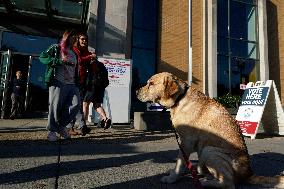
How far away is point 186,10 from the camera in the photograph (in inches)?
562

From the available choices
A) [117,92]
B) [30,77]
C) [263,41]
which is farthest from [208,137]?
[263,41]

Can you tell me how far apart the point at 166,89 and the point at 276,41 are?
50.5 feet

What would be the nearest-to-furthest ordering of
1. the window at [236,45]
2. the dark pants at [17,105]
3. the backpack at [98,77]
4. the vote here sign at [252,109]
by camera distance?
1. the backpack at [98,77]
2. the vote here sign at [252,109]
3. the dark pants at [17,105]
4. the window at [236,45]

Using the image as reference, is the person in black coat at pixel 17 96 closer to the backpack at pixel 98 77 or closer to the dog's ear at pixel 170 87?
the backpack at pixel 98 77

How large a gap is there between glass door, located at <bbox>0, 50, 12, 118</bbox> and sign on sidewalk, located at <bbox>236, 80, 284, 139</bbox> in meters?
8.12

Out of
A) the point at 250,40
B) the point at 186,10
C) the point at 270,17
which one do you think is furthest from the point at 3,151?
the point at 270,17

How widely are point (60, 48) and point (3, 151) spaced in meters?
1.98

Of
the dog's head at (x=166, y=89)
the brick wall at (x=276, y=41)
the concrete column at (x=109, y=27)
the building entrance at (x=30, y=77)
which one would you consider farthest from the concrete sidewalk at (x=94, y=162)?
the brick wall at (x=276, y=41)

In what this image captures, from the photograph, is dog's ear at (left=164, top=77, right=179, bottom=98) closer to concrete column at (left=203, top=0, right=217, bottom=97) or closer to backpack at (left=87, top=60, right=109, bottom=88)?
backpack at (left=87, top=60, right=109, bottom=88)

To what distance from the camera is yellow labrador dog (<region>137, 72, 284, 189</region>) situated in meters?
2.53

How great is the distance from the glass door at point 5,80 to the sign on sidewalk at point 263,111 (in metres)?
8.12

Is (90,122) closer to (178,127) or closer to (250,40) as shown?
(178,127)

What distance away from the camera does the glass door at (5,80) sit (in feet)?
34.3

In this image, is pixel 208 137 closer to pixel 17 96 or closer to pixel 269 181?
pixel 269 181
